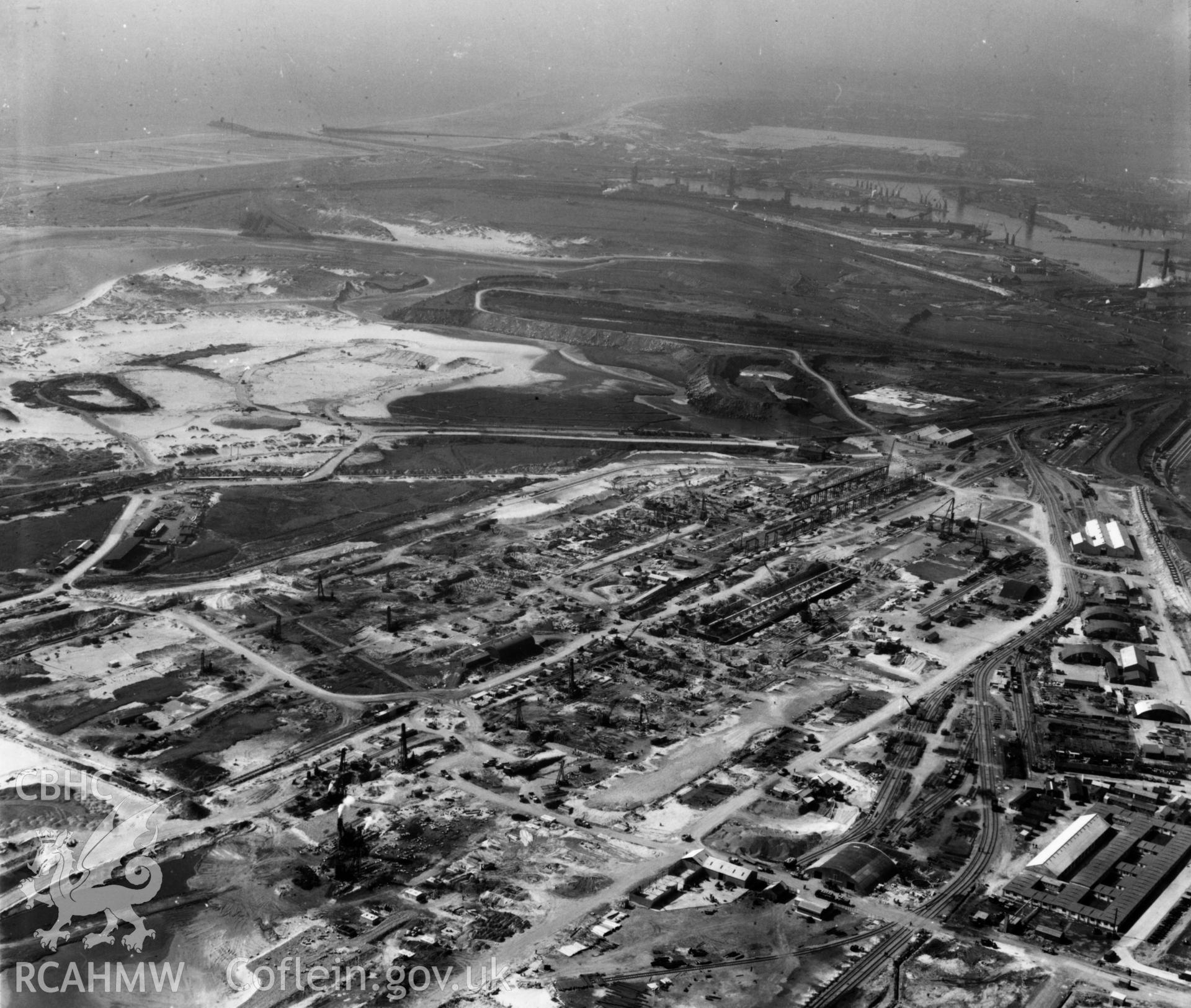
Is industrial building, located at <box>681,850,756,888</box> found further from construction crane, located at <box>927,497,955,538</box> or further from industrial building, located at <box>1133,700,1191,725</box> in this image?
construction crane, located at <box>927,497,955,538</box>

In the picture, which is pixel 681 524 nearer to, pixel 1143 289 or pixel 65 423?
pixel 65 423

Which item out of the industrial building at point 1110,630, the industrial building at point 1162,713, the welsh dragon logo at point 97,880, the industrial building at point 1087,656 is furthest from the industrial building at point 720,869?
the industrial building at point 1110,630

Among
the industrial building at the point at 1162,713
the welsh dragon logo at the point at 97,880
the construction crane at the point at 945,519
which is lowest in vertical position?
the welsh dragon logo at the point at 97,880

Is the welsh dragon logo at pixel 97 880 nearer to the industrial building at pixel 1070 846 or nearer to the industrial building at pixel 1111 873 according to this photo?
the industrial building at pixel 1111 873

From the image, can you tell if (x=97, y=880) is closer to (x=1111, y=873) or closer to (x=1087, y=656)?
(x=1111, y=873)

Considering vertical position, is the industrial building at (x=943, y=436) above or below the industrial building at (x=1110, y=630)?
above

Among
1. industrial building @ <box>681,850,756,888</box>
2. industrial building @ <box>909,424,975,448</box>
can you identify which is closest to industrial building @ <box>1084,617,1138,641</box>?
industrial building @ <box>681,850,756,888</box>

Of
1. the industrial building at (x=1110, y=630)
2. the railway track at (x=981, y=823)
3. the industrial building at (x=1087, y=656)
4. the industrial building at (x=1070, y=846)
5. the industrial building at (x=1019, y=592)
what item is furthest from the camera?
the industrial building at (x=1019, y=592)
